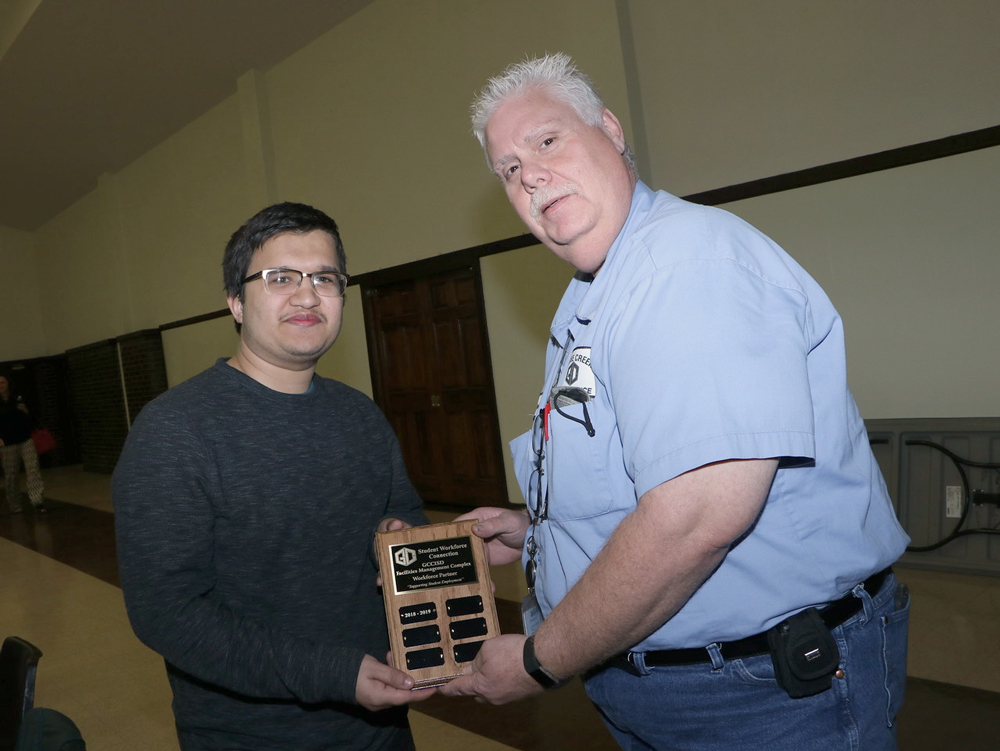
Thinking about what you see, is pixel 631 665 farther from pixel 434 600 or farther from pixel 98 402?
pixel 98 402

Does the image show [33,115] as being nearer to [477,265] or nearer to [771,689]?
[477,265]

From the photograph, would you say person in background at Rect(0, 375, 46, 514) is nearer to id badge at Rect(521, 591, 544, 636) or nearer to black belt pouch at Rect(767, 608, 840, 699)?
id badge at Rect(521, 591, 544, 636)

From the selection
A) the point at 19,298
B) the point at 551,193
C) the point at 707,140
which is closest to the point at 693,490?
the point at 551,193

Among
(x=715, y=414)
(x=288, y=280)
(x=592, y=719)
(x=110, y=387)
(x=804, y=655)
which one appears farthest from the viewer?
(x=110, y=387)

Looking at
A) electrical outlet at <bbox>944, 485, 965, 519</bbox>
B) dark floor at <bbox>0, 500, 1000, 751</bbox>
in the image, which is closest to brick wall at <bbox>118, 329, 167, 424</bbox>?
dark floor at <bbox>0, 500, 1000, 751</bbox>

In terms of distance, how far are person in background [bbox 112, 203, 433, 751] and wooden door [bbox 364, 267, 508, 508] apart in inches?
216

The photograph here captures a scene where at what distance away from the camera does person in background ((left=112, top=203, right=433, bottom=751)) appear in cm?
143

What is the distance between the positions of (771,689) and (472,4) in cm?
679

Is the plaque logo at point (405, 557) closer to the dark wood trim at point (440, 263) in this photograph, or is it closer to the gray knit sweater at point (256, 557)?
the gray knit sweater at point (256, 557)

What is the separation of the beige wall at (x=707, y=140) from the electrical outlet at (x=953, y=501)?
1.52 feet

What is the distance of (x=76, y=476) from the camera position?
1473 cm

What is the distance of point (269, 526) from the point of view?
1.56 meters

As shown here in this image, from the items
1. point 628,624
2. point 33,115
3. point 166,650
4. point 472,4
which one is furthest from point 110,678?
point 33,115

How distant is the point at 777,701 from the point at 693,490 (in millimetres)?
410
